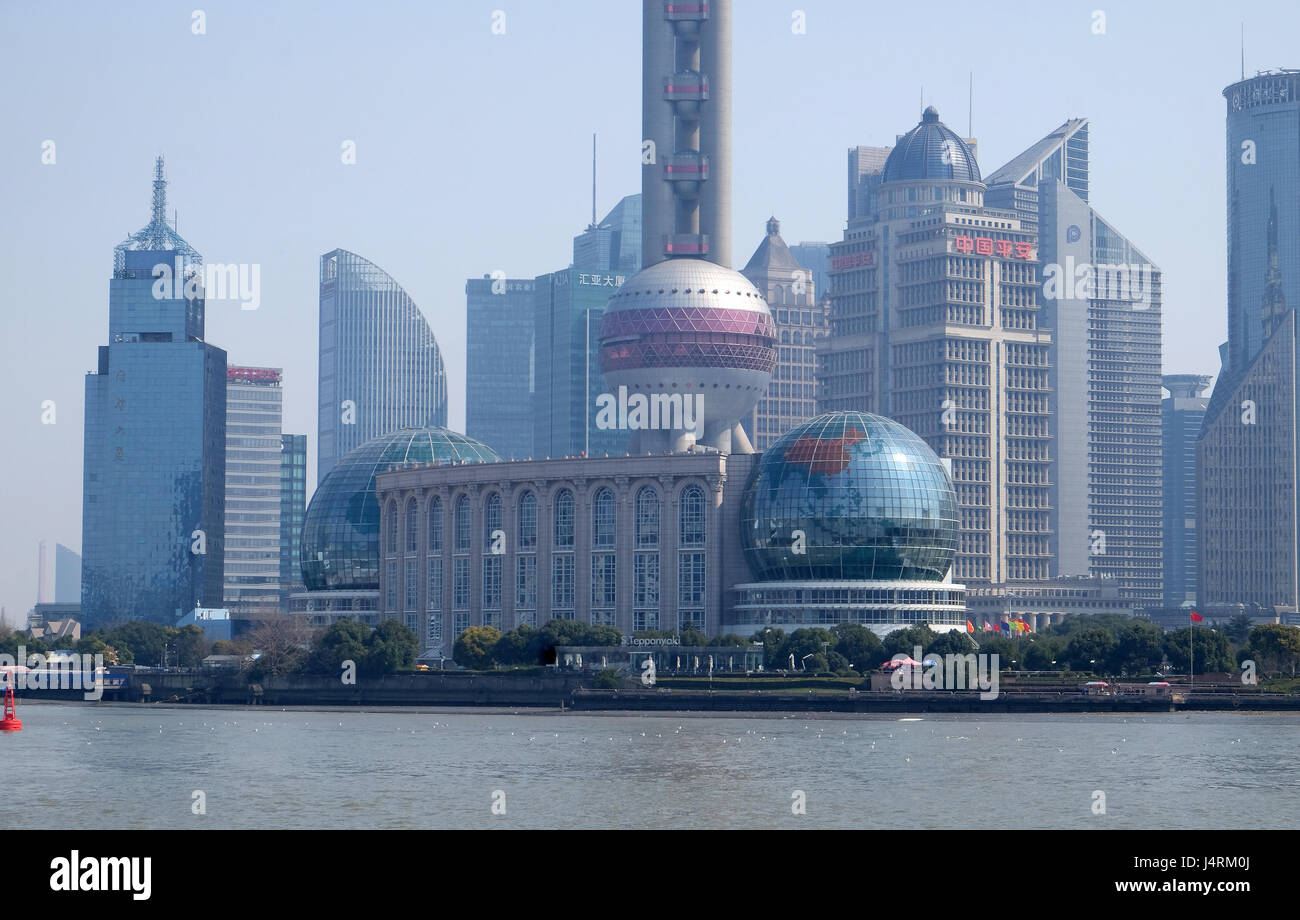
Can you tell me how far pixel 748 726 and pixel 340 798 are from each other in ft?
199

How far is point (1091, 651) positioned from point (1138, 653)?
4.46 meters

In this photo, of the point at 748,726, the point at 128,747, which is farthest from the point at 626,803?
the point at 748,726

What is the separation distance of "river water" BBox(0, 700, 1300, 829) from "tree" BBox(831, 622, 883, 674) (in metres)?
32.2

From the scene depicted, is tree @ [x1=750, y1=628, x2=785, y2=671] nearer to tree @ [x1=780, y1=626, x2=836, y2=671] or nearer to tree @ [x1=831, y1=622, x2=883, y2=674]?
tree @ [x1=780, y1=626, x2=836, y2=671]

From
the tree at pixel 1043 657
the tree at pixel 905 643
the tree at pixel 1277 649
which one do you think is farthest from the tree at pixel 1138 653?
the tree at pixel 905 643

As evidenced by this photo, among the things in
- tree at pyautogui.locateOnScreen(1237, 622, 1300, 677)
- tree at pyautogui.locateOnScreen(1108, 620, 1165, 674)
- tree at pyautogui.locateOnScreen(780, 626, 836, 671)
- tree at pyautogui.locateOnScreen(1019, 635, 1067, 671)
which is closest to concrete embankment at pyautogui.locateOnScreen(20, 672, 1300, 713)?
tree at pyautogui.locateOnScreen(780, 626, 836, 671)

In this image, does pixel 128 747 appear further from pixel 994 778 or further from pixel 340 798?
pixel 994 778

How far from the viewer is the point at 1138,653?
593 ft

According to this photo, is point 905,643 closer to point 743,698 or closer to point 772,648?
point 772,648

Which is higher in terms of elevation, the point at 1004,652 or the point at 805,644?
the point at 805,644

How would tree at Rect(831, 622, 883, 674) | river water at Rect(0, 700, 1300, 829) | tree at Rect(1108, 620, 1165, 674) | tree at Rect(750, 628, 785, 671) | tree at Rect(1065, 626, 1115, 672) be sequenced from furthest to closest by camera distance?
tree at Rect(750, 628, 785, 671)
tree at Rect(831, 622, 883, 674)
tree at Rect(1065, 626, 1115, 672)
tree at Rect(1108, 620, 1165, 674)
river water at Rect(0, 700, 1300, 829)

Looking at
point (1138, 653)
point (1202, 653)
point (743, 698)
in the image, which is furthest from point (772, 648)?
point (1202, 653)

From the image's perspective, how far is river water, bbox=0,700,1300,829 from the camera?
277 feet

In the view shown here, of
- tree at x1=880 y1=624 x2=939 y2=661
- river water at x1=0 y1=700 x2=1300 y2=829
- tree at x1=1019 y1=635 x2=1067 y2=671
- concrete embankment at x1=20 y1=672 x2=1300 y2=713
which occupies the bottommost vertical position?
river water at x1=0 y1=700 x2=1300 y2=829
